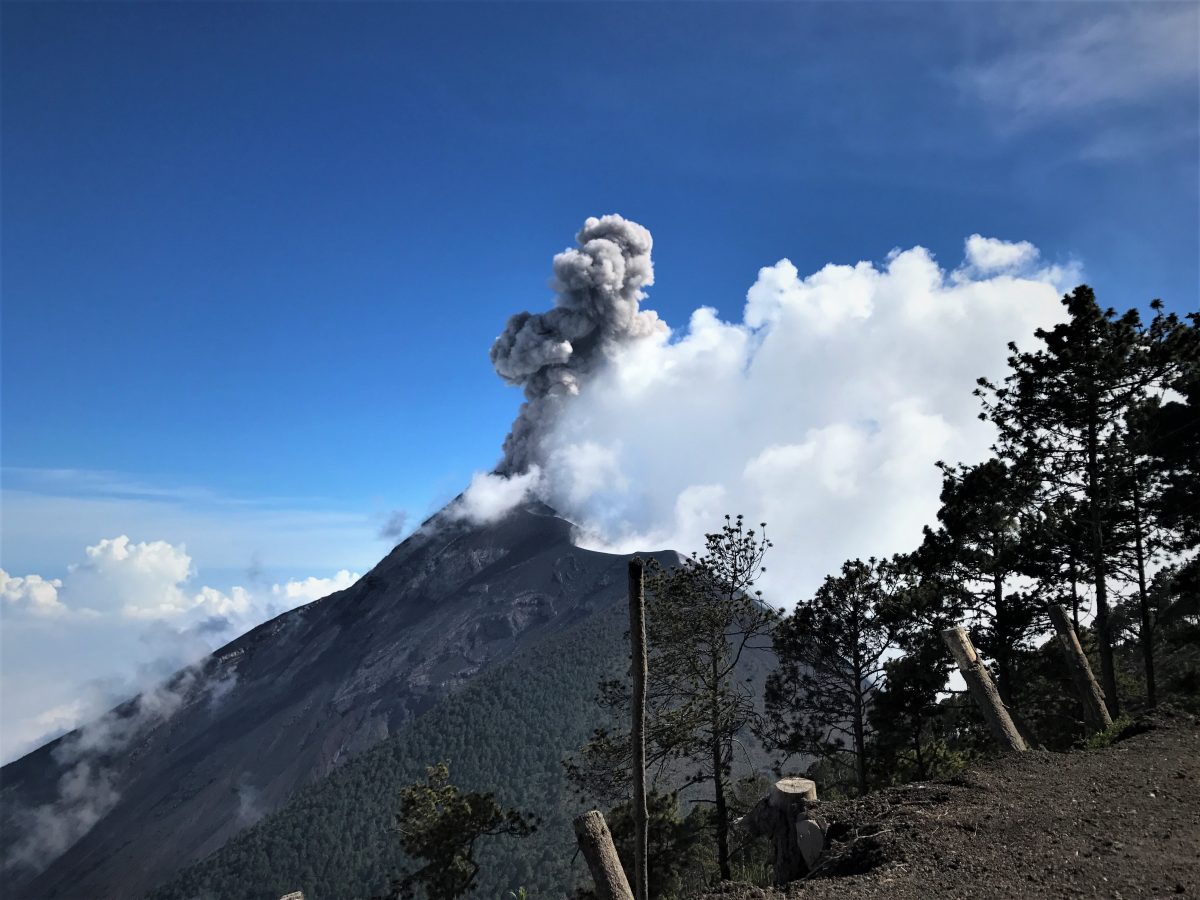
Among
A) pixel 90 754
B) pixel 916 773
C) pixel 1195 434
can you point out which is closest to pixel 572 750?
pixel 916 773

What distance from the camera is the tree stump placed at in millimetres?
7785

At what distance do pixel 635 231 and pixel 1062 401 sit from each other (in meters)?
97.1

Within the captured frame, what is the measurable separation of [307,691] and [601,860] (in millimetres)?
154976

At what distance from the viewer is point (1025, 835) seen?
678 cm

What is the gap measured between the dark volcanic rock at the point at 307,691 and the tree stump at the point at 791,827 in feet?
420

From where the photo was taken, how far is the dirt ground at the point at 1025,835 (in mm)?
5934

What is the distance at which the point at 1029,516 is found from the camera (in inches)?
679

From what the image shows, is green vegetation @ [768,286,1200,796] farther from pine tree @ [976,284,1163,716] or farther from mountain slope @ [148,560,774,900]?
mountain slope @ [148,560,774,900]

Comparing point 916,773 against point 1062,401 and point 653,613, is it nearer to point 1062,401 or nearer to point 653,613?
point 653,613

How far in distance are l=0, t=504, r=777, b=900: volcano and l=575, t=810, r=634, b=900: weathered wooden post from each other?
74.9 m

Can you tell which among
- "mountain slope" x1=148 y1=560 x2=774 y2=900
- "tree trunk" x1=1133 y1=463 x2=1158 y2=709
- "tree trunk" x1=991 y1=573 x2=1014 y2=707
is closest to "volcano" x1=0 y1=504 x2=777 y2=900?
"mountain slope" x1=148 y1=560 x2=774 y2=900

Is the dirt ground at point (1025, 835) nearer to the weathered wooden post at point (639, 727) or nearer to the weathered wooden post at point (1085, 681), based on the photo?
the weathered wooden post at point (639, 727)

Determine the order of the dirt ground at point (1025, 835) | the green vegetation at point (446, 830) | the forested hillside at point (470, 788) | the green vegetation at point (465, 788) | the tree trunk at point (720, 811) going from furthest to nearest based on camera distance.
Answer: the forested hillside at point (470, 788) → the green vegetation at point (465, 788) → the green vegetation at point (446, 830) → the tree trunk at point (720, 811) → the dirt ground at point (1025, 835)

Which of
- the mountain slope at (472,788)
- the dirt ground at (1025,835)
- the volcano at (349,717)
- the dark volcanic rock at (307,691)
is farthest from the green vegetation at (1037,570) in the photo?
the dark volcanic rock at (307,691)
